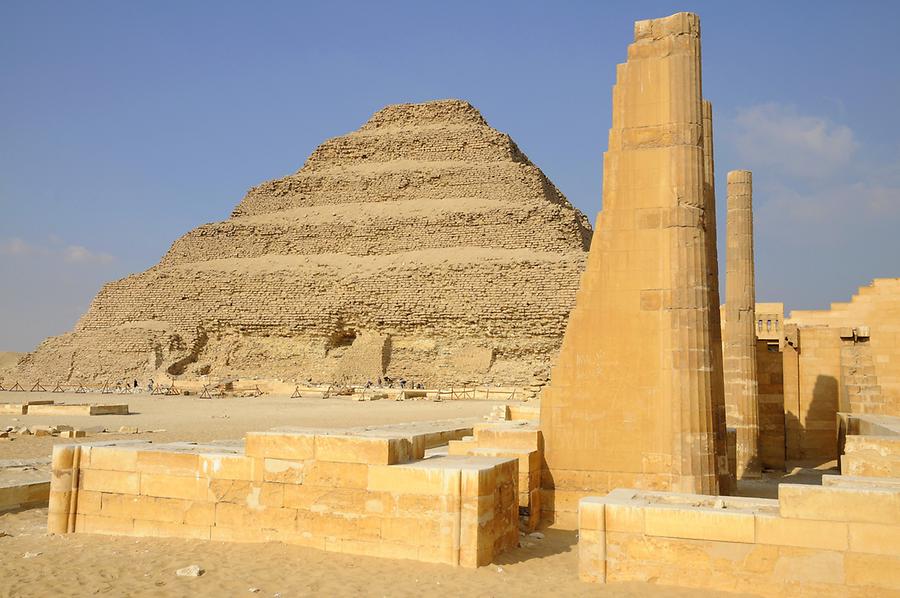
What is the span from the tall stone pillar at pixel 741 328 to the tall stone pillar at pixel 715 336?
440 centimetres

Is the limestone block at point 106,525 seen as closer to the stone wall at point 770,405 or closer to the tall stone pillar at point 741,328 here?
the tall stone pillar at point 741,328

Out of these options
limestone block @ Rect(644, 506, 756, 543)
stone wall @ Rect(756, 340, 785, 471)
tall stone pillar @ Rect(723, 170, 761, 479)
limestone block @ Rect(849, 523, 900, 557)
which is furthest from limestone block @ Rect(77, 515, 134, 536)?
stone wall @ Rect(756, 340, 785, 471)

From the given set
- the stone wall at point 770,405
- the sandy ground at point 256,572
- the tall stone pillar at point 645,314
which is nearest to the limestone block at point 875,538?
the sandy ground at point 256,572

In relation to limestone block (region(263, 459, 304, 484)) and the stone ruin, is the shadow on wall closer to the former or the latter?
the stone ruin

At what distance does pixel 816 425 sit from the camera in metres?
13.2

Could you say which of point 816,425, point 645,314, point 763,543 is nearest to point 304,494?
point 763,543

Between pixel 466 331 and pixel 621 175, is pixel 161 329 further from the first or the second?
pixel 621 175

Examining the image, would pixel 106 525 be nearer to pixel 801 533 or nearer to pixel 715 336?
pixel 801 533

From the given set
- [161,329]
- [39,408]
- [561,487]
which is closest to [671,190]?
[561,487]

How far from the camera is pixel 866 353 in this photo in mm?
12133

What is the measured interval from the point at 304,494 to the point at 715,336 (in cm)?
360

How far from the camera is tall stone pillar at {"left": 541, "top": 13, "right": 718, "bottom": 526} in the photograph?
6398 millimetres

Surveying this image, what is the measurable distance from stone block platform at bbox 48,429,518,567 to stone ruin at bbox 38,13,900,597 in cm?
1

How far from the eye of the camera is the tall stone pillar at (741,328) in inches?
439
